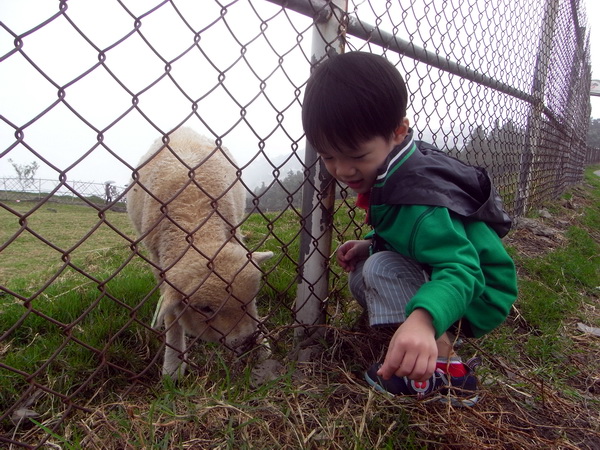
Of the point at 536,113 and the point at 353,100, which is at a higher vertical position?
the point at 353,100

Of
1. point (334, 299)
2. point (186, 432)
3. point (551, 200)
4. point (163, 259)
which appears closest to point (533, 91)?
point (551, 200)

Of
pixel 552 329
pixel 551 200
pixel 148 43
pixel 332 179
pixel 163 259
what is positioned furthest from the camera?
pixel 551 200

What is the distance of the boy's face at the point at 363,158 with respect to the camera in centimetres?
160

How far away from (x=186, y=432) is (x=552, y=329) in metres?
Result: 2.56

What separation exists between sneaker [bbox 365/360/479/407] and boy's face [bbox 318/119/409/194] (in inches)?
34.0

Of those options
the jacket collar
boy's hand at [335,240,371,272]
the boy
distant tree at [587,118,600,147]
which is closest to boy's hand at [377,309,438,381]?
the boy

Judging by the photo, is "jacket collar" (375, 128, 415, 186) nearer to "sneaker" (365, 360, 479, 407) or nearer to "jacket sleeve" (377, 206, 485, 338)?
"jacket sleeve" (377, 206, 485, 338)

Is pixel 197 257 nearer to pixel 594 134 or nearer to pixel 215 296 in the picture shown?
pixel 215 296

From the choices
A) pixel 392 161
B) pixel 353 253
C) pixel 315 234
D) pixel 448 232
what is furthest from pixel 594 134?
pixel 448 232

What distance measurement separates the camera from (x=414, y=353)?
48.3 inches

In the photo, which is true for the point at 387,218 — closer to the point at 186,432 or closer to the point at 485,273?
the point at 485,273

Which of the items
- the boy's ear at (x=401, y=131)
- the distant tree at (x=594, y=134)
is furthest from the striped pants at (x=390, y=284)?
the distant tree at (x=594, y=134)

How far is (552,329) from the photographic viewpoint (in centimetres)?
276

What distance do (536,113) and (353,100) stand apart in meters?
5.43
